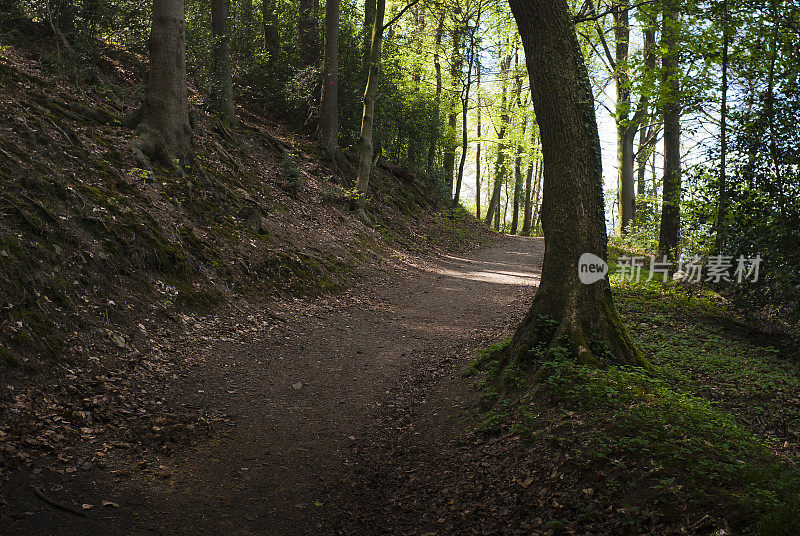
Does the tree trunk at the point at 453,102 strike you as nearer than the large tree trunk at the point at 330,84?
No

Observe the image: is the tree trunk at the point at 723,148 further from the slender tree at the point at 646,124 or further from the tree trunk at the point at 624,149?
the tree trunk at the point at 624,149

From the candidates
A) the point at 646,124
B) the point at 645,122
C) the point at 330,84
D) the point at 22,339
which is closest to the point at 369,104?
the point at 330,84

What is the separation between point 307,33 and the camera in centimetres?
1812

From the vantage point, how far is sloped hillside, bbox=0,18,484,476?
16.7ft

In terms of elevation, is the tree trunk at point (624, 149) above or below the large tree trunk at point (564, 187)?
above

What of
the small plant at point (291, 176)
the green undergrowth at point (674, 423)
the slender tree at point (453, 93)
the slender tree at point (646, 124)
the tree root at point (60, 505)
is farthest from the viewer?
the slender tree at point (453, 93)

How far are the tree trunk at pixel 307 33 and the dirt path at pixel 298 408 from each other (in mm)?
10751

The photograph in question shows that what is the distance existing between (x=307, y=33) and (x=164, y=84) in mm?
9232

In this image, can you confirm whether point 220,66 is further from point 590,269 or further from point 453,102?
point 453,102

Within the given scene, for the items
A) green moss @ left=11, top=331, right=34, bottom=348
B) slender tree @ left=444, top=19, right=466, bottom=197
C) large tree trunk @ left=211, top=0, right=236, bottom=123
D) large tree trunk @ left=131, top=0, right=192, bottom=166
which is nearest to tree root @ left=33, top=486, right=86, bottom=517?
green moss @ left=11, top=331, right=34, bottom=348

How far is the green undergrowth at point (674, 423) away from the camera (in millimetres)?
3193

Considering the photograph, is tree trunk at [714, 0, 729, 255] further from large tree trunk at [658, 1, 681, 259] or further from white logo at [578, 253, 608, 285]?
white logo at [578, 253, 608, 285]

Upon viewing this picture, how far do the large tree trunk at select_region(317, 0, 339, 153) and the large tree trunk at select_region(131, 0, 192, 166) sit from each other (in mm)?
6958

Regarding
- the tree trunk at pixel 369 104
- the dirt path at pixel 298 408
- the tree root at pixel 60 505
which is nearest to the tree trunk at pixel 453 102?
the tree trunk at pixel 369 104
